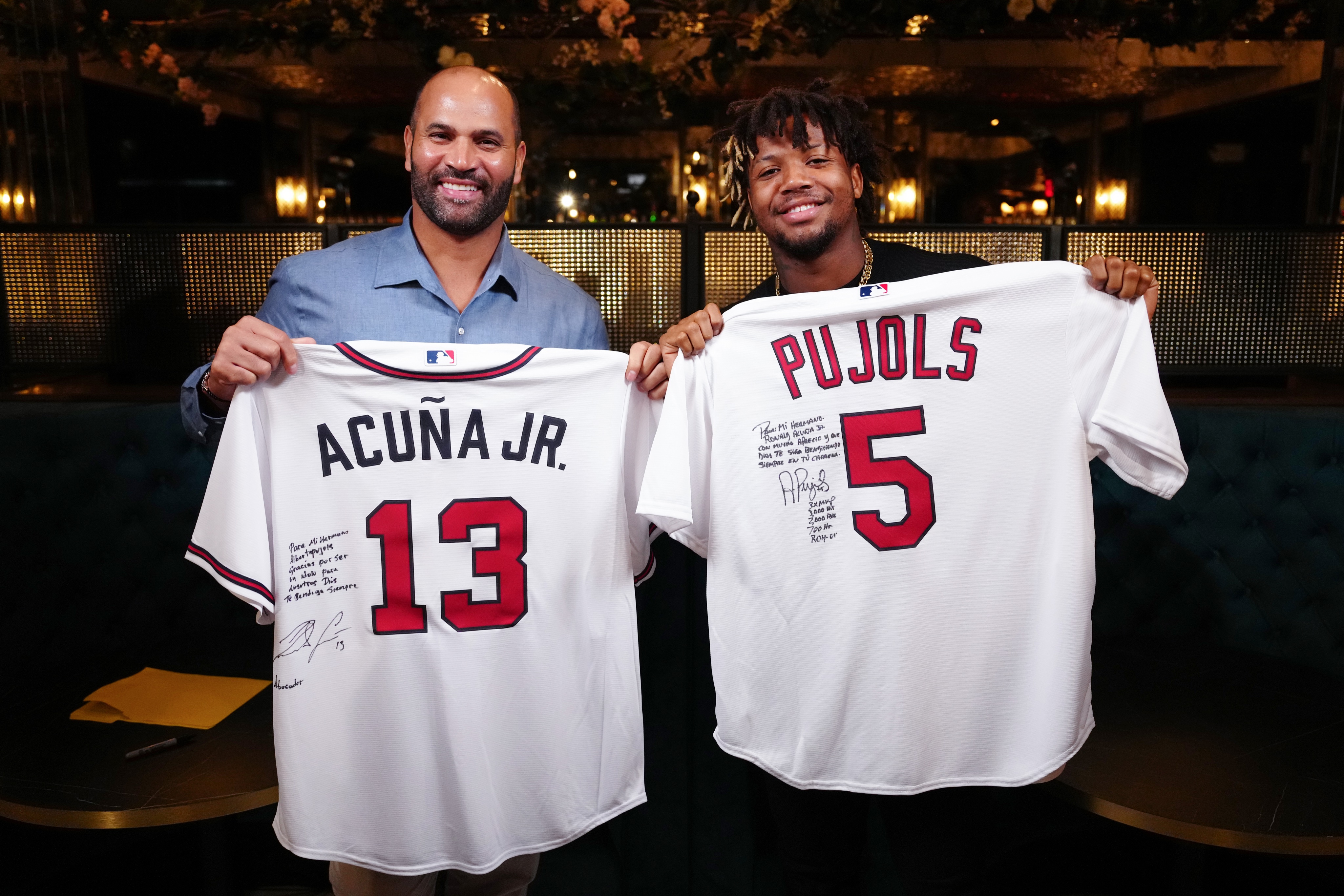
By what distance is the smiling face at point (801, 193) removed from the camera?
1661 mm

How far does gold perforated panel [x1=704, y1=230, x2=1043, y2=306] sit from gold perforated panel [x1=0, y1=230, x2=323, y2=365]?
1.15 metres

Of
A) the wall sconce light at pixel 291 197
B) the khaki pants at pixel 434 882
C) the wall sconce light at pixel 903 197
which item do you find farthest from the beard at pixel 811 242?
the wall sconce light at pixel 291 197

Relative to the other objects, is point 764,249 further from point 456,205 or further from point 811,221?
point 456,205

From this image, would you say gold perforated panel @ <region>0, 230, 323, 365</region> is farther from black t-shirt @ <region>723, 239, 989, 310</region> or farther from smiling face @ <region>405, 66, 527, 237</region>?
black t-shirt @ <region>723, 239, 989, 310</region>

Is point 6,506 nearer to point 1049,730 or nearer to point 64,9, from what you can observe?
point 64,9

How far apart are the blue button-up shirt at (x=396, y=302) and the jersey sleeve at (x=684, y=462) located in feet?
1.16

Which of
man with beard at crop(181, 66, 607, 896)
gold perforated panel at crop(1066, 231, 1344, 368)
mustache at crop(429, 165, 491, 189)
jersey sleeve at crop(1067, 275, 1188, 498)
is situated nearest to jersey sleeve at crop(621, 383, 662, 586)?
man with beard at crop(181, 66, 607, 896)

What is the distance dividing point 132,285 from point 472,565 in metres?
1.87

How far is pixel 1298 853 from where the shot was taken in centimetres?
144

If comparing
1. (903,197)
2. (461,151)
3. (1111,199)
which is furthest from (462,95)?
(1111,199)

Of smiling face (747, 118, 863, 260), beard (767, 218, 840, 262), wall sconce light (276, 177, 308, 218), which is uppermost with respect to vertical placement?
wall sconce light (276, 177, 308, 218)

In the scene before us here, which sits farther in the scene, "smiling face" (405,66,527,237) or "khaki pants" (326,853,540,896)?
"smiling face" (405,66,527,237)

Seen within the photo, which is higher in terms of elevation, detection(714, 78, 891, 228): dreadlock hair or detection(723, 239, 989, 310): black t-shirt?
detection(714, 78, 891, 228): dreadlock hair

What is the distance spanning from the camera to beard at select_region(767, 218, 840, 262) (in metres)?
1.66
